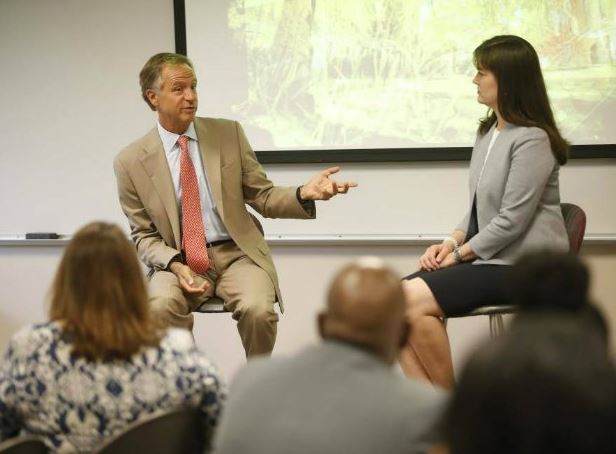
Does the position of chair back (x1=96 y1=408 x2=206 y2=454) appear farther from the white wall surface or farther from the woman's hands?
the white wall surface

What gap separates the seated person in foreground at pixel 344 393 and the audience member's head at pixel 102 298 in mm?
389

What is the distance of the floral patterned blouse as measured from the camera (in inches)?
78.3

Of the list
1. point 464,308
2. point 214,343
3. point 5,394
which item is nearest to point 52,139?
point 214,343

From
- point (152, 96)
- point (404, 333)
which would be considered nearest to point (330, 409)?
point (404, 333)

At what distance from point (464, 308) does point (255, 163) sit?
104 centimetres

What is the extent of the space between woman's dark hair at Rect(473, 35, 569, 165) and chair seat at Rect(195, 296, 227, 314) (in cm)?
125

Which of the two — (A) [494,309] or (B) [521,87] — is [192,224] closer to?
(A) [494,309]

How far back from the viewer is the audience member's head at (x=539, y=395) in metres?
1.16

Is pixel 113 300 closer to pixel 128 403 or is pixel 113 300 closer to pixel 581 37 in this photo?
pixel 128 403

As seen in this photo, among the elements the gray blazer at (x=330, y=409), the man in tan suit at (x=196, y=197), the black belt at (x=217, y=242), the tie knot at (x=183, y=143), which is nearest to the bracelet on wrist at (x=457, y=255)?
the man in tan suit at (x=196, y=197)

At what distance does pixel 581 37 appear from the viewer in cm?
434

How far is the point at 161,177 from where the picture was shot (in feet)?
12.1

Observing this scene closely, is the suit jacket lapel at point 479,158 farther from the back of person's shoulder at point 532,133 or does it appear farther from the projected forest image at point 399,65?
the projected forest image at point 399,65

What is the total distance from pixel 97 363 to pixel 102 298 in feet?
0.45
